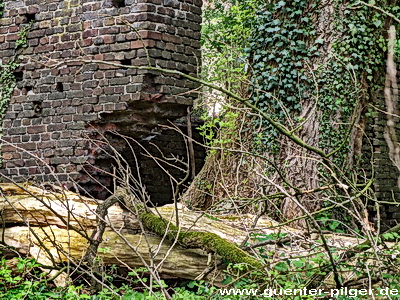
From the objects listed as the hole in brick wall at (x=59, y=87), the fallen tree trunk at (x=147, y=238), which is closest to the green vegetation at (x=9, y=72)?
the hole in brick wall at (x=59, y=87)

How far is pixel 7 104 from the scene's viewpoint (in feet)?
28.9

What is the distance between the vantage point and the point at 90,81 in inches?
319

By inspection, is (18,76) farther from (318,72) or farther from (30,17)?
(318,72)

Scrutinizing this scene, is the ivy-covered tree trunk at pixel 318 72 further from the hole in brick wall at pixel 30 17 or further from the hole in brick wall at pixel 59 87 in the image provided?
the hole in brick wall at pixel 30 17

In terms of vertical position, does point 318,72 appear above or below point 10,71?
above

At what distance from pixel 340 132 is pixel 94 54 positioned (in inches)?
136

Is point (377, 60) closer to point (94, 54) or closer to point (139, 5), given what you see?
point (139, 5)

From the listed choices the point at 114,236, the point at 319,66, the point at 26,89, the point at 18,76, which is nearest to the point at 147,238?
the point at 114,236

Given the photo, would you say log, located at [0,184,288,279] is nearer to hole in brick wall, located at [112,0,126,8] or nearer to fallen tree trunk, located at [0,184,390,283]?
fallen tree trunk, located at [0,184,390,283]

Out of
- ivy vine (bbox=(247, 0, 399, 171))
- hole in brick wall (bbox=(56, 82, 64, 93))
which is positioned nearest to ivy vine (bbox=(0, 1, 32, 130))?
hole in brick wall (bbox=(56, 82, 64, 93))

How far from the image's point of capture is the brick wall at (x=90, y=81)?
782 cm

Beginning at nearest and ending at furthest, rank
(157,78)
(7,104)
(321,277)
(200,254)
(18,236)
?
(321,277) < (200,254) < (18,236) < (157,78) < (7,104)

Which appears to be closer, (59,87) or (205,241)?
(205,241)

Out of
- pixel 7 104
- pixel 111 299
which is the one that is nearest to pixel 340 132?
pixel 111 299
